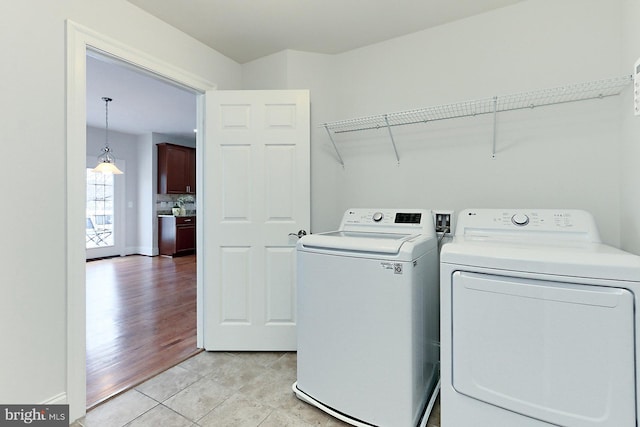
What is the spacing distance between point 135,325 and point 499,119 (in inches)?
131

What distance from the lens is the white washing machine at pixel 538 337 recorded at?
0.95 metres

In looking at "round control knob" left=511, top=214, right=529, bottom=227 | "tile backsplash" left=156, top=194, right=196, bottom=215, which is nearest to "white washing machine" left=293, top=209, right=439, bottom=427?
"round control knob" left=511, top=214, right=529, bottom=227

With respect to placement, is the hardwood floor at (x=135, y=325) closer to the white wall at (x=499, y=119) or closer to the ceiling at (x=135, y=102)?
the white wall at (x=499, y=119)

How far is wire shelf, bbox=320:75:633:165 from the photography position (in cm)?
157

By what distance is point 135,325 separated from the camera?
269 cm

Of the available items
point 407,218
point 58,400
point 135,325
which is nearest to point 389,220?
point 407,218

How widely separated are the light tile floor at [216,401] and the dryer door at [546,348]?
1.94ft

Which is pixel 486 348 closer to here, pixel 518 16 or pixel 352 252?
pixel 352 252

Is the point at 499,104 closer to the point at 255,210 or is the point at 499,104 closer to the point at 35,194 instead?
the point at 255,210

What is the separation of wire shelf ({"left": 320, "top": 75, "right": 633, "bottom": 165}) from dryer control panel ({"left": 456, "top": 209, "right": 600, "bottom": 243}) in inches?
24.9

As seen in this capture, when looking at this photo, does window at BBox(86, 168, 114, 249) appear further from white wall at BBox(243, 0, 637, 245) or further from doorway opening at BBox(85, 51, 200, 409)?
white wall at BBox(243, 0, 637, 245)

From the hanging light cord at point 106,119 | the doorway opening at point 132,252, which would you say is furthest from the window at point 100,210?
the hanging light cord at point 106,119

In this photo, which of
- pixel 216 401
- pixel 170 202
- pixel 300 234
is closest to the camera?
pixel 216 401

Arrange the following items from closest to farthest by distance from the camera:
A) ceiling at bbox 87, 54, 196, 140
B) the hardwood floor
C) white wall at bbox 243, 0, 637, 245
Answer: white wall at bbox 243, 0, 637, 245
the hardwood floor
ceiling at bbox 87, 54, 196, 140
